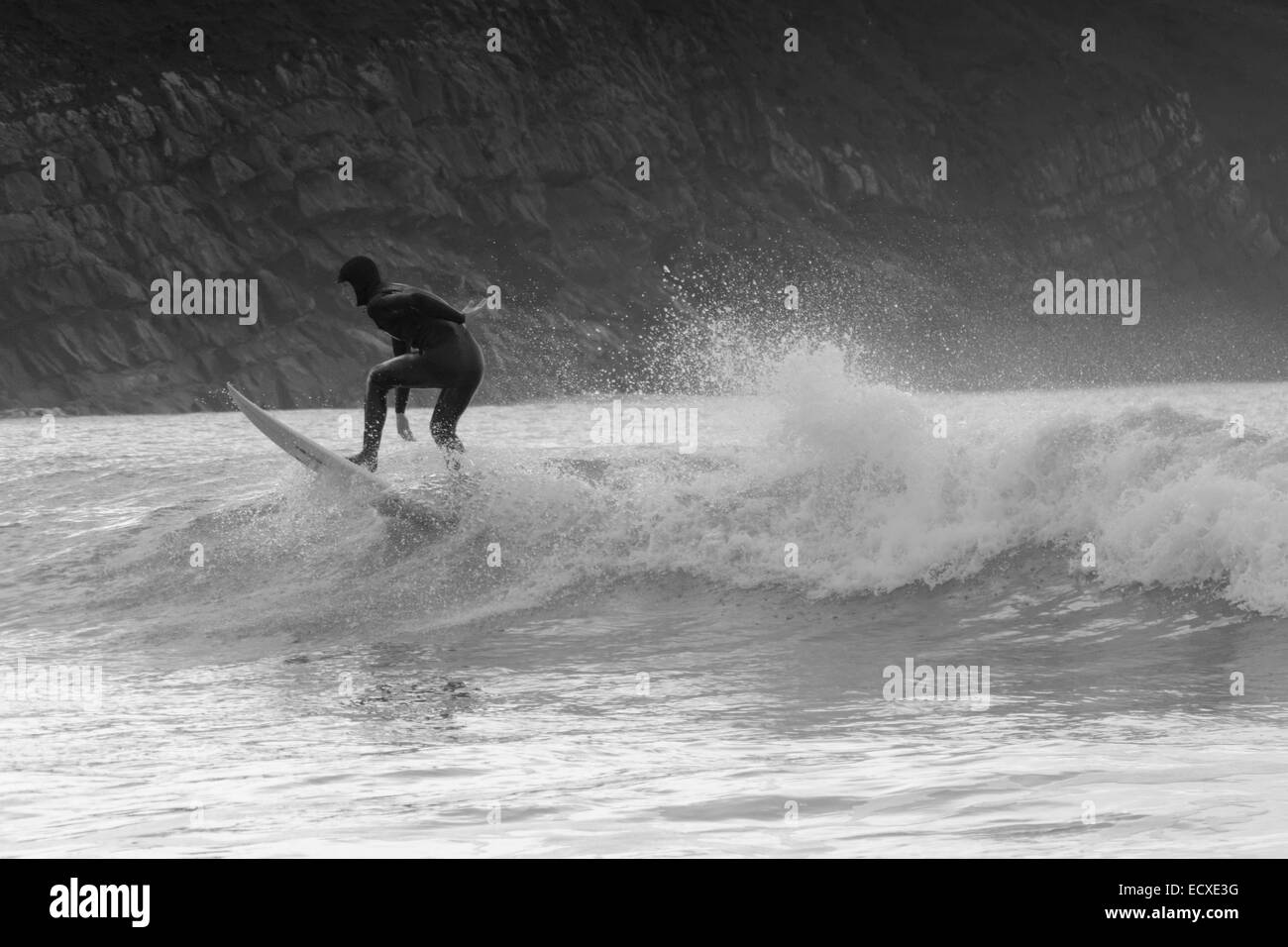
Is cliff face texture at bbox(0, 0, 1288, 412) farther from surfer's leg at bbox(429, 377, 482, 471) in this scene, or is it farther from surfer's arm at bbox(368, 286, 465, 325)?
surfer's arm at bbox(368, 286, 465, 325)

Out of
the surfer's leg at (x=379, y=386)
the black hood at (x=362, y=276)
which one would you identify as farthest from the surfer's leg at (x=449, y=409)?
the black hood at (x=362, y=276)

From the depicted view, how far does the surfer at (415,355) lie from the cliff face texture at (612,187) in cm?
6673

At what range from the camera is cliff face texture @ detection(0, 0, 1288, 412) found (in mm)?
82312

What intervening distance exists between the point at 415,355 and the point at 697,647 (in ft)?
12.6

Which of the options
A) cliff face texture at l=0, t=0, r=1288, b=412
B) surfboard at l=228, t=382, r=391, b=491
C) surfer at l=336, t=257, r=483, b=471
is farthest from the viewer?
cliff face texture at l=0, t=0, r=1288, b=412

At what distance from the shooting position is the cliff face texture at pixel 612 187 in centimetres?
8231

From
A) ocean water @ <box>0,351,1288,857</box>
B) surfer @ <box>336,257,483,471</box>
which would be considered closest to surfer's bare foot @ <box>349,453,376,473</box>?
surfer @ <box>336,257,483,471</box>

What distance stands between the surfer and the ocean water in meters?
0.64

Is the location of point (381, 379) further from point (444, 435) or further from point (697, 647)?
point (697, 647)

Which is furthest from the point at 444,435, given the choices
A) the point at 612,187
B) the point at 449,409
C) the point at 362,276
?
the point at 612,187

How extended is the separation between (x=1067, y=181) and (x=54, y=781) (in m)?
135

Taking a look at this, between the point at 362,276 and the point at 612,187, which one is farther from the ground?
the point at 612,187

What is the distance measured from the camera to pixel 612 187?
104 meters

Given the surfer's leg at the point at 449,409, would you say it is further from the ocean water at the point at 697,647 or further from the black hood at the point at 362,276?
the black hood at the point at 362,276
